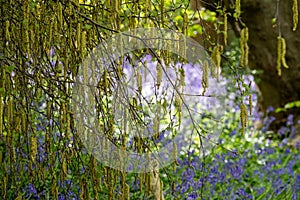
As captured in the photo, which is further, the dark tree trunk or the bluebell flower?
the dark tree trunk

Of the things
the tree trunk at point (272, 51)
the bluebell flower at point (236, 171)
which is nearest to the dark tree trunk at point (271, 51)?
the tree trunk at point (272, 51)

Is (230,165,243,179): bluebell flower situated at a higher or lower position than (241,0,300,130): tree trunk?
lower

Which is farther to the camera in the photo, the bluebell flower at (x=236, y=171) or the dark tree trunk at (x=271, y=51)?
the dark tree trunk at (x=271, y=51)

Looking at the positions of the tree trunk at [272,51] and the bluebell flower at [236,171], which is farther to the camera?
the tree trunk at [272,51]

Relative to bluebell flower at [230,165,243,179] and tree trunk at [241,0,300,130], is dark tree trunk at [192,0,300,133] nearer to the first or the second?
tree trunk at [241,0,300,130]

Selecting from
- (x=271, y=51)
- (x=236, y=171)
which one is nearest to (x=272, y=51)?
(x=271, y=51)

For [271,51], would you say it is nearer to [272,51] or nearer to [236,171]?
[272,51]

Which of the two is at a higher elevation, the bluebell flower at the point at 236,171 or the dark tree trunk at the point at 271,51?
the dark tree trunk at the point at 271,51

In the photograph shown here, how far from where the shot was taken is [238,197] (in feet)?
11.7

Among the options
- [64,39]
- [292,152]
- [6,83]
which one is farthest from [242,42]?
[292,152]

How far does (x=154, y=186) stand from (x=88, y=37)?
2.12 ft

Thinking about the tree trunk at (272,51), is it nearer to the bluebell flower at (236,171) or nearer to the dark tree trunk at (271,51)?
the dark tree trunk at (271,51)

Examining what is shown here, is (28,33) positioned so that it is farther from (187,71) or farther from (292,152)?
(187,71)

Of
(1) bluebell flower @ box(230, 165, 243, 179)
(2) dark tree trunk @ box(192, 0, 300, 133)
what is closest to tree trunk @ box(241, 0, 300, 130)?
(2) dark tree trunk @ box(192, 0, 300, 133)
